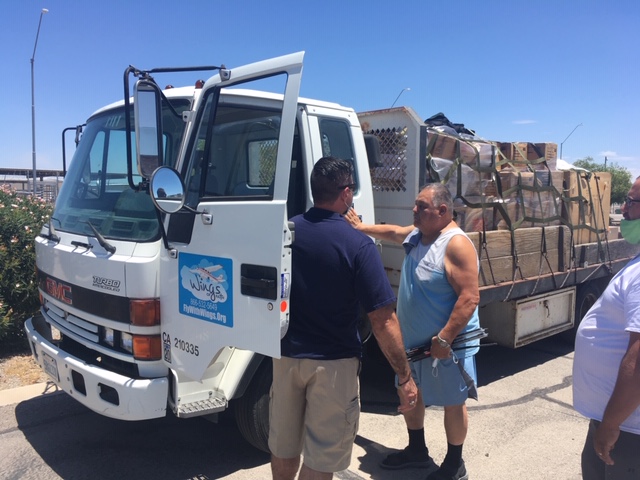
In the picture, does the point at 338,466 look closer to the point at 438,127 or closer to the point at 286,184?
the point at 286,184

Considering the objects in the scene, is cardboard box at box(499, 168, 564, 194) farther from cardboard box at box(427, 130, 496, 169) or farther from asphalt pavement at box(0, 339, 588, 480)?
asphalt pavement at box(0, 339, 588, 480)

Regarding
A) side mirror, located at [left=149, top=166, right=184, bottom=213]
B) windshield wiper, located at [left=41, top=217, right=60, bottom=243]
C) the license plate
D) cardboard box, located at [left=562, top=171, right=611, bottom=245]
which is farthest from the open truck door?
cardboard box, located at [left=562, top=171, right=611, bottom=245]

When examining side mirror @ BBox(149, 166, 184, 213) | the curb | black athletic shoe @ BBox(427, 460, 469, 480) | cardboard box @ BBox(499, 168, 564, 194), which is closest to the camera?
side mirror @ BBox(149, 166, 184, 213)

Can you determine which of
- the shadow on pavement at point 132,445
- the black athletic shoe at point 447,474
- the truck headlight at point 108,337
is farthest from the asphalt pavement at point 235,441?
the truck headlight at point 108,337

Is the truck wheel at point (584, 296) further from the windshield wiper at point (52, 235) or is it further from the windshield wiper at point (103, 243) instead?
the windshield wiper at point (52, 235)

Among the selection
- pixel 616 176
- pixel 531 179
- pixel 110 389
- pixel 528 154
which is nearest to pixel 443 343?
pixel 110 389

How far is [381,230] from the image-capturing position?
372 cm

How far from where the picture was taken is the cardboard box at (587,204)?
18.2 feet

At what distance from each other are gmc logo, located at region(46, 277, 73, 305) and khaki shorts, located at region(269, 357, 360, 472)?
166cm

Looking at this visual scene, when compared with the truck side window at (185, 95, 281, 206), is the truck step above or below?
below

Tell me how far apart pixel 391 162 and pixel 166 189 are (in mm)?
2099

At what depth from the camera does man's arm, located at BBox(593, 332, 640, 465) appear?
1891mm

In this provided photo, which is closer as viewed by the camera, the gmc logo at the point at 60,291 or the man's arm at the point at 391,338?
A: the man's arm at the point at 391,338

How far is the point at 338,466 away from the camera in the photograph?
2523 mm
